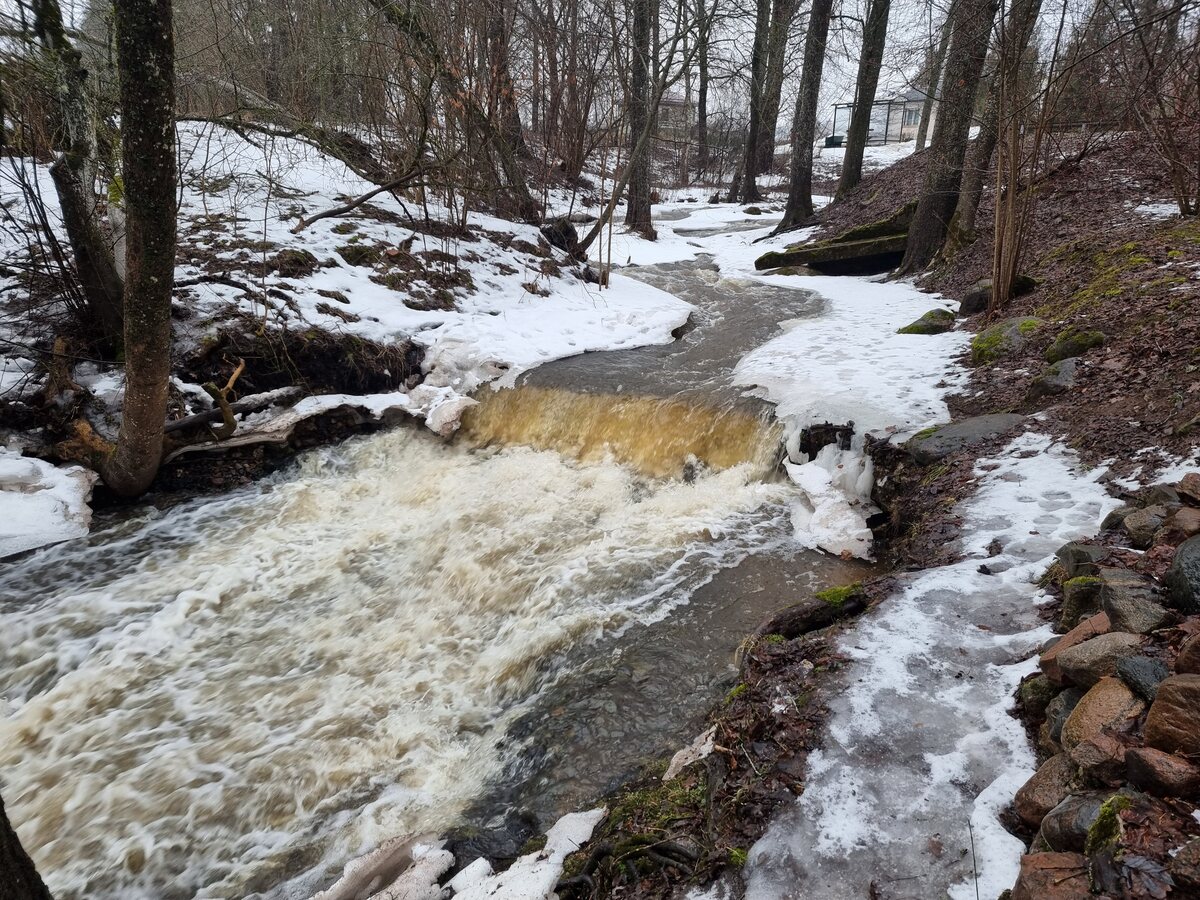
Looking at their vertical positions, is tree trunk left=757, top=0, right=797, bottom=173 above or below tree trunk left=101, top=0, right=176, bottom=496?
above

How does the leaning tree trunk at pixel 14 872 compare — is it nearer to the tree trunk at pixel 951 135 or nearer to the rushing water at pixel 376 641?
the rushing water at pixel 376 641

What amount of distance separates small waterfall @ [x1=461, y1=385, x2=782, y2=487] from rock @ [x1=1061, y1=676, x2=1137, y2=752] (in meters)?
3.93

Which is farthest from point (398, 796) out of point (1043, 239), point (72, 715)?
point (1043, 239)

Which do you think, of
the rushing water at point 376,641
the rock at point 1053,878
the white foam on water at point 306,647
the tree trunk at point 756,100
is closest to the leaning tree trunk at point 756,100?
the tree trunk at point 756,100

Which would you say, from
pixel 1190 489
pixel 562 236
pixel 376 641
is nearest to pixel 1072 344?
Result: pixel 1190 489

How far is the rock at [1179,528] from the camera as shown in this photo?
2.71 m

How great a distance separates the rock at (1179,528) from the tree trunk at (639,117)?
920cm

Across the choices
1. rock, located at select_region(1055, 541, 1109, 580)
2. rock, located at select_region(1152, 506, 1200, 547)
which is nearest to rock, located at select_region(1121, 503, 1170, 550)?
rock, located at select_region(1152, 506, 1200, 547)

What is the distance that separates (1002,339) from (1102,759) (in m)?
5.64

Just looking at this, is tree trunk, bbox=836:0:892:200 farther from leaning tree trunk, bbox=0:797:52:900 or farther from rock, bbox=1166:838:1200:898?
leaning tree trunk, bbox=0:797:52:900

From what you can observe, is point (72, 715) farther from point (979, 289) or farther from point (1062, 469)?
point (979, 289)

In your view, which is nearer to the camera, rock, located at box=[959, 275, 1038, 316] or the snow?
the snow

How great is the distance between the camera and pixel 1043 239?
29.2 feet

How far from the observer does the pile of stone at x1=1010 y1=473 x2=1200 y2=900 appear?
60.5 inches
